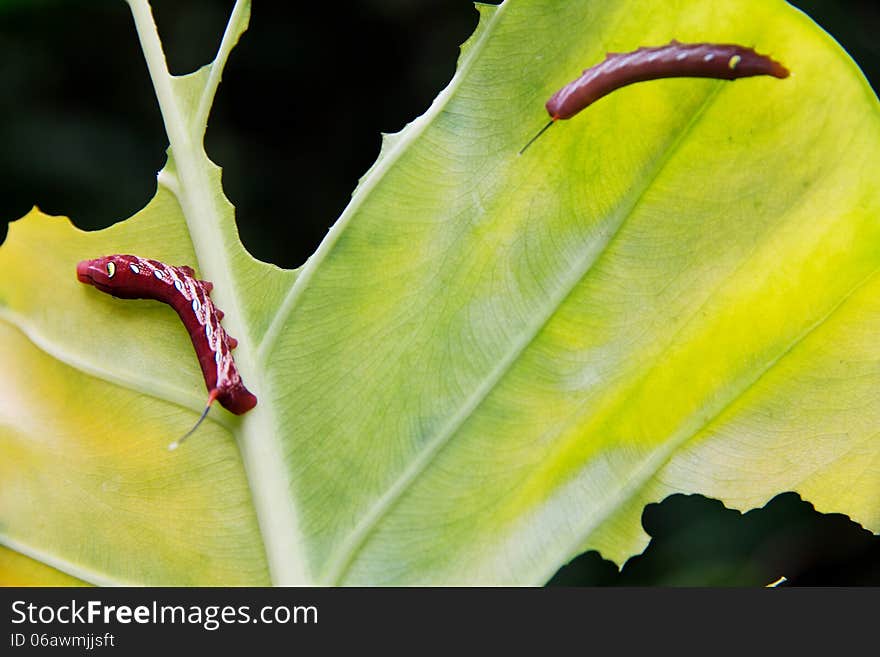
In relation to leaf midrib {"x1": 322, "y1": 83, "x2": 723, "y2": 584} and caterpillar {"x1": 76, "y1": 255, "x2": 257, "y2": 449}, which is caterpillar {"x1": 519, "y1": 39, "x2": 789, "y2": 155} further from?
caterpillar {"x1": 76, "y1": 255, "x2": 257, "y2": 449}

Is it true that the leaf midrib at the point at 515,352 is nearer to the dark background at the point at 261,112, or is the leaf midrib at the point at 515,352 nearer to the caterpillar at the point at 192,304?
the caterpillar at the point at 192,304

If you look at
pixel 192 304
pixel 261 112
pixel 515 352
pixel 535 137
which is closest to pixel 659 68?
pixel 535 137

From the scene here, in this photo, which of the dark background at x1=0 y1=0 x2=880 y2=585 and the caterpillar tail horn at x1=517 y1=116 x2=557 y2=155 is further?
the dark background at x1=0 y1=0 x2=880 y2=585

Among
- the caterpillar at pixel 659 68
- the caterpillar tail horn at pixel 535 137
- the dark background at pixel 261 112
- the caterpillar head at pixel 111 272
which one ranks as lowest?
the dark background at pixel 261 112

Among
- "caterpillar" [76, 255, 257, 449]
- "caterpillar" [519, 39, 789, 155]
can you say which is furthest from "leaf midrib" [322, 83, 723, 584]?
"caterpillar" [76, 255, 257, 449]

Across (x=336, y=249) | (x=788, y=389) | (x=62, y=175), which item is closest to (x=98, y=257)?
(x=336, y=249)

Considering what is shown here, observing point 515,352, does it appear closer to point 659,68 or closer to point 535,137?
point 535,137

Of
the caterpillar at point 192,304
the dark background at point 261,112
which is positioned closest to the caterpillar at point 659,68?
the caterpillar at point 192,304
